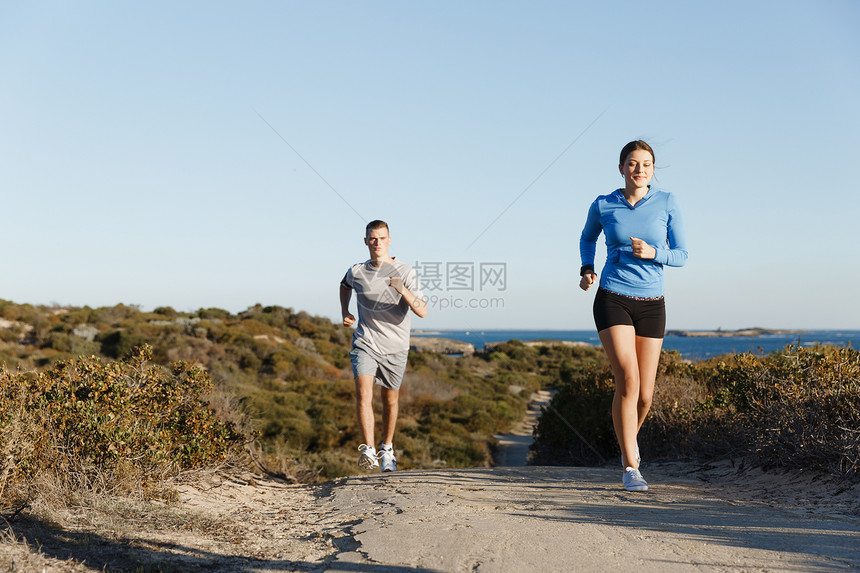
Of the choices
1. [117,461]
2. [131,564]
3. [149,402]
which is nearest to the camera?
[131,564]

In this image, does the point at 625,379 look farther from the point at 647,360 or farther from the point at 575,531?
the point at 575,531

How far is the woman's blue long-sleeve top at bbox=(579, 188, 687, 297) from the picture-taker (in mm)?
4578

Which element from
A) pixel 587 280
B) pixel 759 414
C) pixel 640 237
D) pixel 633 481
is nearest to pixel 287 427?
pixel 759 414

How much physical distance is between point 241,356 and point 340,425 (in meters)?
9.42

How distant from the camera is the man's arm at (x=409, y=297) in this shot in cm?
578

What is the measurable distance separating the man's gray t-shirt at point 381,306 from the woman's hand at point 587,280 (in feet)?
5.77

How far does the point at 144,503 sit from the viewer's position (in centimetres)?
432

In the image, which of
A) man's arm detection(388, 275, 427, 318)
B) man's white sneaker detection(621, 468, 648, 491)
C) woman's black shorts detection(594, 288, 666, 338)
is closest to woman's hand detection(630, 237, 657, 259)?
woman's black shorts detection(594, 288, 666, 338)

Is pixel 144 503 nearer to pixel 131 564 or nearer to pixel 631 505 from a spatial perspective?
pixel 131 564

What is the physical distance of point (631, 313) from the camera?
456 cm

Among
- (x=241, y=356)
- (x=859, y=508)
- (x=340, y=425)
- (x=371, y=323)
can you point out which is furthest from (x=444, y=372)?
(x=859, y=508)

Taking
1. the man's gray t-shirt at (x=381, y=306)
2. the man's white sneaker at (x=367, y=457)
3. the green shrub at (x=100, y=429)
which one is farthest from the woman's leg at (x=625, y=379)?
the green shrub at (x=100, y=429)

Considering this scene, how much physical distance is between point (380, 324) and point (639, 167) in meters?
2.69

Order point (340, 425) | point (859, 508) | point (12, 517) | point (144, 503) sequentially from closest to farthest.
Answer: point (12, 517) < point (859, 508) < point (144, 503) < point (340, 425)
